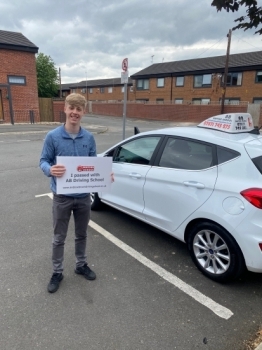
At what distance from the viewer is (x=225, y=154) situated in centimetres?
282

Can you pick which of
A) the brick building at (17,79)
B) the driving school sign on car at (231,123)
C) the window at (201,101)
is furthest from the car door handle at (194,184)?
the window at (201,101)

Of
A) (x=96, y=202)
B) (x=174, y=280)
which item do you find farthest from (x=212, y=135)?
(x=96, y=202)

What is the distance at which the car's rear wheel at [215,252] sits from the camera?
2650mm

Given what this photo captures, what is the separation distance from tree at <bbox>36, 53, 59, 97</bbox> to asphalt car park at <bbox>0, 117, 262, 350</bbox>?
146ft

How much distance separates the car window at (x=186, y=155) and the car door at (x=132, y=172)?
9.4 inches

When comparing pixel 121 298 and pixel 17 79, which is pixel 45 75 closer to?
pixel 17 79

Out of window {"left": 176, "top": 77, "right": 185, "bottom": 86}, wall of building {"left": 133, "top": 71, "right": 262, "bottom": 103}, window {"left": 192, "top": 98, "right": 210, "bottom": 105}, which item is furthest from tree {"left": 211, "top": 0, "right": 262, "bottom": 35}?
window {"left": 176, "top": 77, "right": 185, "bottom": 86}

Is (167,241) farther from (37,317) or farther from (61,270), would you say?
(37,317)

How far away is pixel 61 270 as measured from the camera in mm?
2791

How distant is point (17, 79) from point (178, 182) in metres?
22.0

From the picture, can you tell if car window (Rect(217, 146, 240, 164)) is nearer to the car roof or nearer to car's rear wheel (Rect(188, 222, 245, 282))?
the car roof

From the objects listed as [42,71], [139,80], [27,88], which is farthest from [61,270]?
[42,71]

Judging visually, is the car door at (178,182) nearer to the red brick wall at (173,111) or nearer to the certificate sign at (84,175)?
the certificate sign at (84,175)

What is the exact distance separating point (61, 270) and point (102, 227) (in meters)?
1.32
